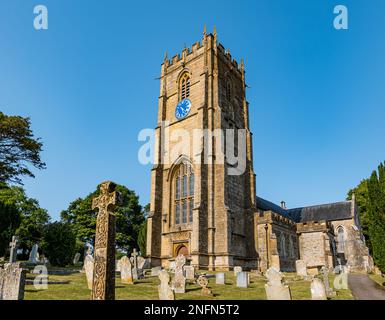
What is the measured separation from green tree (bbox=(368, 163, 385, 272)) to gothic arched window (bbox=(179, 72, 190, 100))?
19.8 m

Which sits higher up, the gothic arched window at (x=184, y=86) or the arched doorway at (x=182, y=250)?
the gothic arched window at (x=184, y=86)

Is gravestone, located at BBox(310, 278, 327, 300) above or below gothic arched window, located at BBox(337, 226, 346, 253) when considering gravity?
below

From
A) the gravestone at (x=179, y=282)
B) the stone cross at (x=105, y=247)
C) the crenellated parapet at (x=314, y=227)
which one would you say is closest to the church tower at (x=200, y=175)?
the crenellated parapet at (x=314, y=227)

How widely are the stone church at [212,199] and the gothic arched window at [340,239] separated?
1477 mm

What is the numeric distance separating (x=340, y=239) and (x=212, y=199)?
21.8 metres

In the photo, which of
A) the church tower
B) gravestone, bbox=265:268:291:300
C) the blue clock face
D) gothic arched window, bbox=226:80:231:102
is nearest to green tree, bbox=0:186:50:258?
the church tower

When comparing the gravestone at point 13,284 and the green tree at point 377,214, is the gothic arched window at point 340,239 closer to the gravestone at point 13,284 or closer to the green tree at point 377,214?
the green tree at point 377,214

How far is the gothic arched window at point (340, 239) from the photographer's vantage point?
3856cm

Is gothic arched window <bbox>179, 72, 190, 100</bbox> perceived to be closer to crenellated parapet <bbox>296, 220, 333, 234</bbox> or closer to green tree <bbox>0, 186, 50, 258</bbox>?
crenellated parapet <bbox>296, 220, 333, 234</bbox>

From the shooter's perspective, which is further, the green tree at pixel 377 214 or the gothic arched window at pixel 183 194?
the gothic arched window at pixel 183 194

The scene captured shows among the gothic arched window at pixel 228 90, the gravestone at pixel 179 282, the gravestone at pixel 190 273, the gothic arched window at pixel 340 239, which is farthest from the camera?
the gothic arched window at pixel 340 239

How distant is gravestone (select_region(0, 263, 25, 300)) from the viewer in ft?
29.4

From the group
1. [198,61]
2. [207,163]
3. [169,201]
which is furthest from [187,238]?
[198,61]
